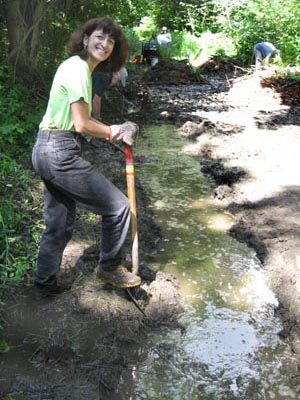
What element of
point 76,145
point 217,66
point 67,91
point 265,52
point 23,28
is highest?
point 67,91

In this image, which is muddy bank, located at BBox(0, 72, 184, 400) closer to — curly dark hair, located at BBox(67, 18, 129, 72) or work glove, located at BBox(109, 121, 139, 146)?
work glove, located at BBox(109, 121, 139, 146)

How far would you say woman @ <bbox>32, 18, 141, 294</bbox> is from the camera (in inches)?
122

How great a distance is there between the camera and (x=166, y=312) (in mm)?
3920

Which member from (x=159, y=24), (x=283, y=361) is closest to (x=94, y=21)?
(x=283, y=361)

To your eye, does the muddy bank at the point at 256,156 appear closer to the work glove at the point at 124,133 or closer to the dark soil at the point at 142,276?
the dark soil at the point at 142,276

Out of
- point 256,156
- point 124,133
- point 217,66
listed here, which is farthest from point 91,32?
point 217,66

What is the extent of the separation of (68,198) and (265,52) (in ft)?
47.4

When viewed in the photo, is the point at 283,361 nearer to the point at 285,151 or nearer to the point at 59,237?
the point at 59,237

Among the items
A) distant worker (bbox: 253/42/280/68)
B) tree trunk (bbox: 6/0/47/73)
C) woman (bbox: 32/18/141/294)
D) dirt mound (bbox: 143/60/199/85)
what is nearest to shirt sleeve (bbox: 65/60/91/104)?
woman (bbox: 32/18/141/294)

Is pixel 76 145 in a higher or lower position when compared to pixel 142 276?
higher

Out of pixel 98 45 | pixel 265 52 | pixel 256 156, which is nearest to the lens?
pixel 98 45

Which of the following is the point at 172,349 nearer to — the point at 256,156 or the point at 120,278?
the point at 120,278

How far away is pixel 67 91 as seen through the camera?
10.0 ft

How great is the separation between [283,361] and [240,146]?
556 cm
